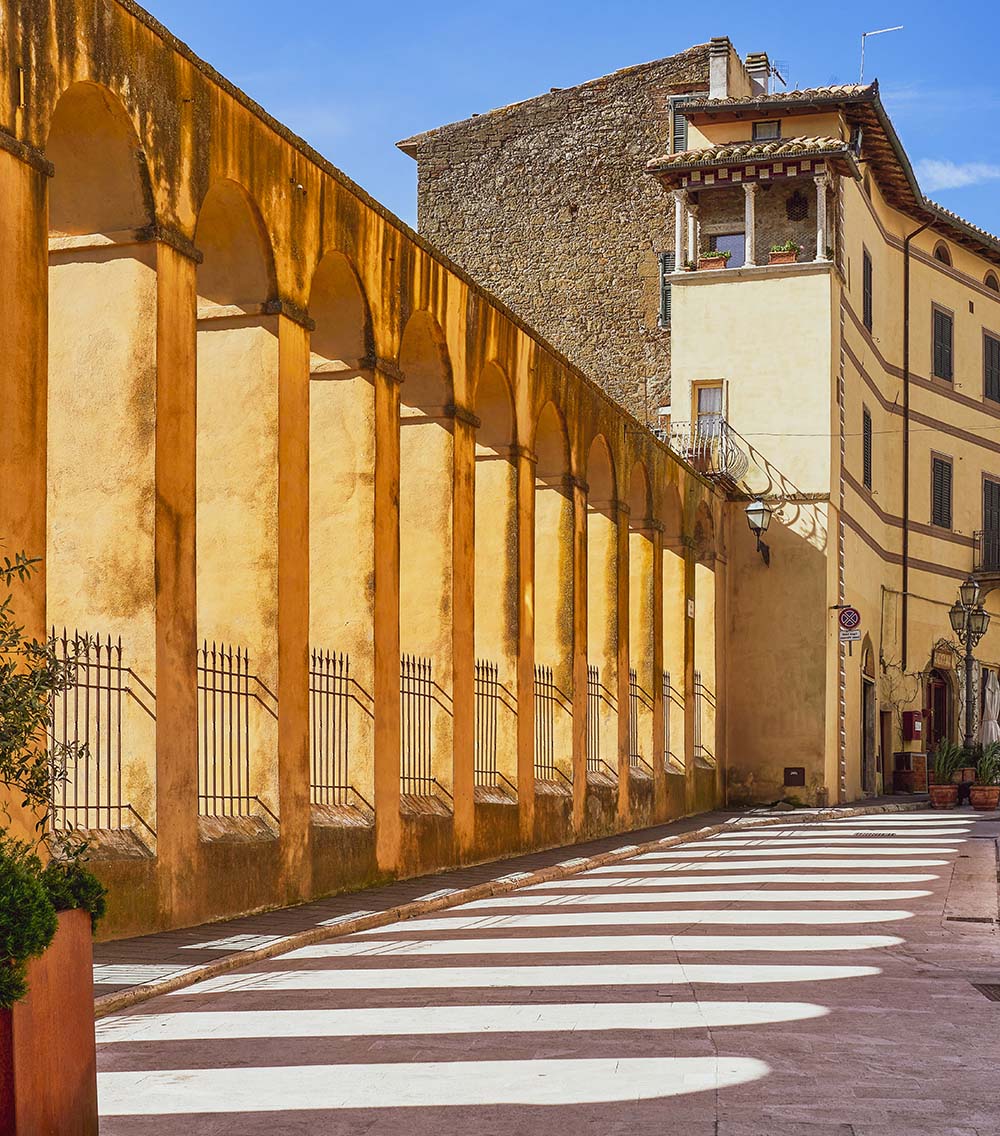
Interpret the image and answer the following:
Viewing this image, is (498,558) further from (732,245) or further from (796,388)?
(732,245)

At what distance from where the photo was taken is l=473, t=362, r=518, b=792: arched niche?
19422 millimetres

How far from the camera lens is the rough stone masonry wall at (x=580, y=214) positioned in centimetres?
3866

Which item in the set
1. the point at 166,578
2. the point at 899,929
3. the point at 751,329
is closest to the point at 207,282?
the point at 166,578

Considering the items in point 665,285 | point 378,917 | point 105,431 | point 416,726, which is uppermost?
point 665,285

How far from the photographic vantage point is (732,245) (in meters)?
34.7

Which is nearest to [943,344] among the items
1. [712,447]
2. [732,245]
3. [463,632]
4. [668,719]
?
[732,245]

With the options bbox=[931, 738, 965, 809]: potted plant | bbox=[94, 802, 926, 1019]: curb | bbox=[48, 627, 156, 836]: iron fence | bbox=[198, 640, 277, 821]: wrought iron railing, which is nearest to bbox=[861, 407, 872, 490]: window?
bbox=[931, 738, 965, 809]: potted plant

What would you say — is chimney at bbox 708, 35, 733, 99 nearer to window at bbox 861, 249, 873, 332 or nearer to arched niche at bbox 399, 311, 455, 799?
window at bbox 861, 249, 873, 332

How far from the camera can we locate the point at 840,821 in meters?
27.9

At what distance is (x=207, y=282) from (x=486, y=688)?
274 inches

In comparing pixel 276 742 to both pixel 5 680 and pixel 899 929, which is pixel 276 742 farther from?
pixel 5 680

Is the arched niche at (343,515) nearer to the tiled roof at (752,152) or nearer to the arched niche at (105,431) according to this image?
the arched niche at (105,431)

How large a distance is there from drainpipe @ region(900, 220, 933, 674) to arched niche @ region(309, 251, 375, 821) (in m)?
26.4

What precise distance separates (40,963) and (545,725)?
55.4 feet
